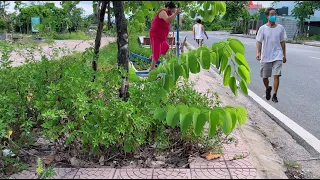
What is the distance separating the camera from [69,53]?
4.23m

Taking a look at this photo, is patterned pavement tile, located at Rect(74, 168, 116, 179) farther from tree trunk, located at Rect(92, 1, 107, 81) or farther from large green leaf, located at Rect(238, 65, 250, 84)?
large green leaf, located at Rect(238, 65, 250, 84)

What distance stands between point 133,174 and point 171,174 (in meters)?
0.33

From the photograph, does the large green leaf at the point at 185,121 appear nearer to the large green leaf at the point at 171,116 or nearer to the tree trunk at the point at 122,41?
the large green leaf at the point at 171,116

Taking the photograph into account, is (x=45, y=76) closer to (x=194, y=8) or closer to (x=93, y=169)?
(x=93, y=169)

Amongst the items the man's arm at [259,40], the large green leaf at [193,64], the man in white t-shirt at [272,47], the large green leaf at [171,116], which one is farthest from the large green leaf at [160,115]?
the man's arm at [259,40]

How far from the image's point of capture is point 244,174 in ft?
10.4

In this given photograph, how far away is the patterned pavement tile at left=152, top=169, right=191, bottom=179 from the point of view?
122 inches

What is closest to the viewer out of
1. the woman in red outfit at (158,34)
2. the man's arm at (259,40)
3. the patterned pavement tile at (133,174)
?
the patterned pavement tile at (133,174)

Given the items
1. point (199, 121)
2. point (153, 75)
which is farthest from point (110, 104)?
point (199, 121)

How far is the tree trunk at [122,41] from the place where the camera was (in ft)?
12.2

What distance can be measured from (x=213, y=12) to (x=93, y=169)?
6.48 ft

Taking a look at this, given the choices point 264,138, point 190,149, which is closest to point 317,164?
point 264,138

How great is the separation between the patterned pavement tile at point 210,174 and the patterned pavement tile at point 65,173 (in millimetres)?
1046

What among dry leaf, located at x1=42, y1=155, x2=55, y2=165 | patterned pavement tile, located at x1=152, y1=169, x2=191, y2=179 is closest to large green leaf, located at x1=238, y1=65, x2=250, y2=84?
patterned pavement tile, located at x1=152, y1=169, x2=191, y2=179
